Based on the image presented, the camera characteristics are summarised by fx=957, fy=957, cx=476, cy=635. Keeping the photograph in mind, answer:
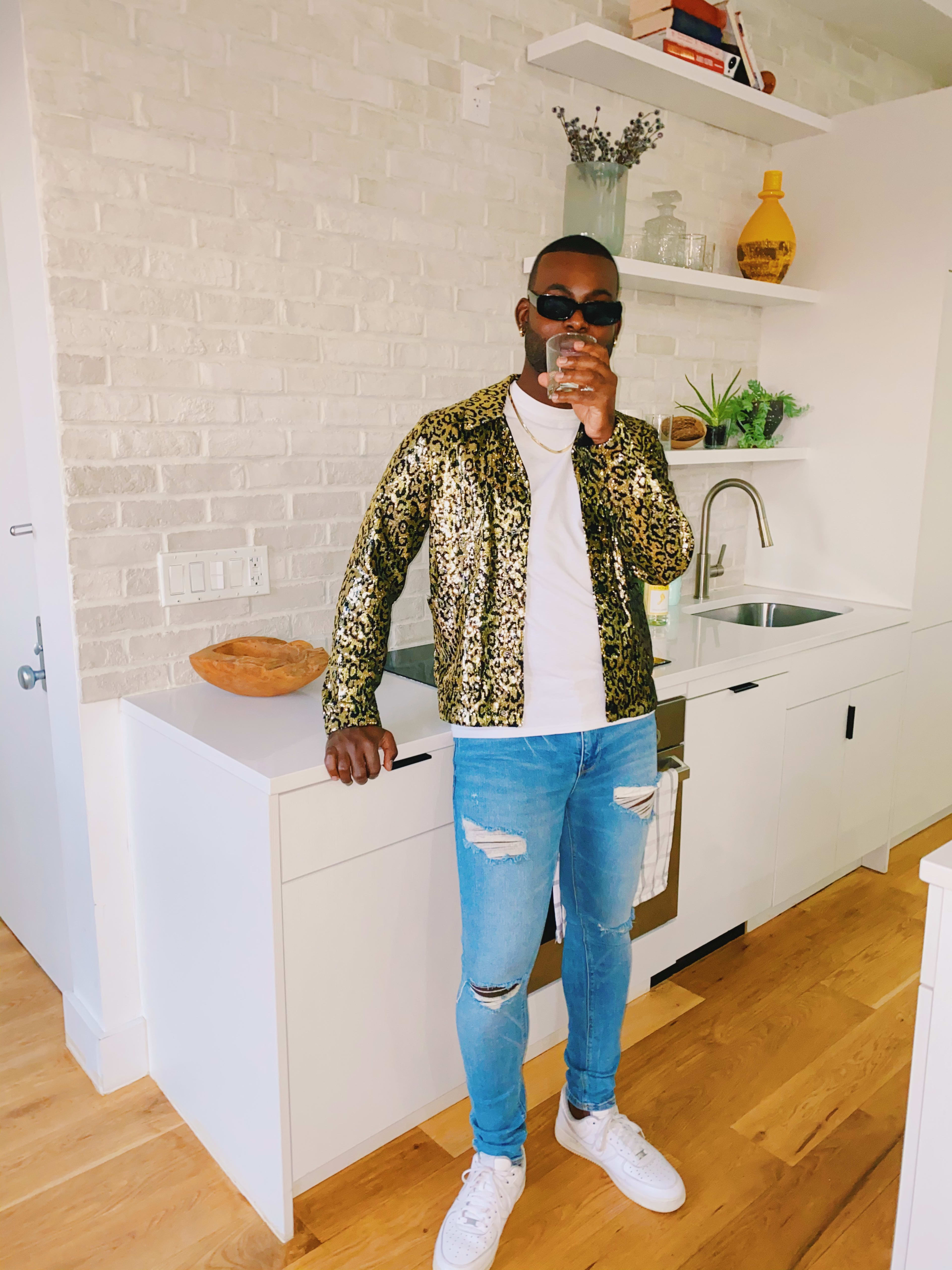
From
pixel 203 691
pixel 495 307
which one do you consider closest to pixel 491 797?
pixel 203 691

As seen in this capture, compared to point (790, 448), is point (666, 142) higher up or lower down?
higher up

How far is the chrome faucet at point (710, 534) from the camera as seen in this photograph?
268 centimetres

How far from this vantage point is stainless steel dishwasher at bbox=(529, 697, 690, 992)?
6.31ft

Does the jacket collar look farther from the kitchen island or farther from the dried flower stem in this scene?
the dried flower stem

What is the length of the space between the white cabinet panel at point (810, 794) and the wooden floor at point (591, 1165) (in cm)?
34

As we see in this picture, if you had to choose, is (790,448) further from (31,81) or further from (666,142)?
(31,81)

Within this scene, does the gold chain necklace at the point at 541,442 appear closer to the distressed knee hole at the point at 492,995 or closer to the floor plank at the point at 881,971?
the distressed knee hole at the point at 492,995

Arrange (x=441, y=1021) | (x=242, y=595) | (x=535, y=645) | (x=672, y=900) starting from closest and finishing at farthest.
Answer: (x=535, y=645) < (x=441, y=1021) < (x=242, y=595) < (x=672, y=900)

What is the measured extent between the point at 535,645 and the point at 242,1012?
2.56ft

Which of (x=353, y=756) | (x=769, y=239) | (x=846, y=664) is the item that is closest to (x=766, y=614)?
(x=846, y=664)

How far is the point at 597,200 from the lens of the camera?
7.64ft

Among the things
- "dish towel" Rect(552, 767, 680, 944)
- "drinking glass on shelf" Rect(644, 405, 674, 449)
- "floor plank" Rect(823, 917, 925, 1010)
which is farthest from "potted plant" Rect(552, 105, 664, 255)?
"floor plank" Rect(823, 917, 925, 1010)

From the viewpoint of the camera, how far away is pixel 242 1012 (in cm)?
157

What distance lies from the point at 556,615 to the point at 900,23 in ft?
8.93
